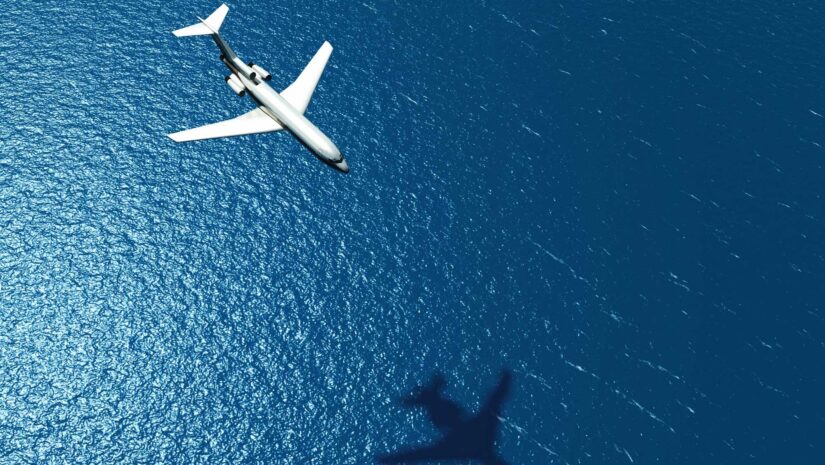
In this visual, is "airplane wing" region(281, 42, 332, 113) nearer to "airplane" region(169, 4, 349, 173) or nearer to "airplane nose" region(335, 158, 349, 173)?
"airplane" region(169, 4, 349, 173)

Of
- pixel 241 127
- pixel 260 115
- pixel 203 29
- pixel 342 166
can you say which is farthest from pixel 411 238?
pixel 203 29

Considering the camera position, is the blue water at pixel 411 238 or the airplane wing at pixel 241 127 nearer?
the blue water at pixel 411 238

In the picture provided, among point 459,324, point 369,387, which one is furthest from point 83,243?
point 459,324

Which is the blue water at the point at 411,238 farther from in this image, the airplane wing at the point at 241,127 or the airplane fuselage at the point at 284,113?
the airplane fuselage at the point at 284,113

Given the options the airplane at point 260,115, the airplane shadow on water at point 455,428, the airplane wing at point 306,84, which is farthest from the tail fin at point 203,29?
the airplane shadow on water at point 455,428

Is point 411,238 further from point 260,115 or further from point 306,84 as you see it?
point 306,84

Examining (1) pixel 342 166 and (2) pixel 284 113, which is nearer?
(1) pixel 342 166
